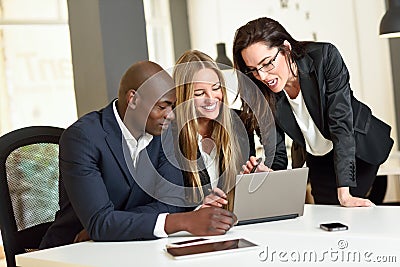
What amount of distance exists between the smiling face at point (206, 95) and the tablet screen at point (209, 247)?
0.68m

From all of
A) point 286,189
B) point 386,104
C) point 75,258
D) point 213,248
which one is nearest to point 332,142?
point 286,189

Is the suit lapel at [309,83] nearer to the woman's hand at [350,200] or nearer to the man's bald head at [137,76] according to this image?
the woman's hand at [350,200]

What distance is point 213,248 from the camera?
6.24 ft

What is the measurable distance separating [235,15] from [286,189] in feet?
14.1

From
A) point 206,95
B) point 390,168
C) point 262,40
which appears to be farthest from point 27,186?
point 390,168

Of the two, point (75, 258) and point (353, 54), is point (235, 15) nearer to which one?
point (353, 54)

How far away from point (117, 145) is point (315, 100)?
2.58 feet

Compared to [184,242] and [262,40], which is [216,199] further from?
[262,40]

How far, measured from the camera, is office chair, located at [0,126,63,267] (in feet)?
7.97

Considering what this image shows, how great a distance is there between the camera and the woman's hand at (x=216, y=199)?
2.38 metres

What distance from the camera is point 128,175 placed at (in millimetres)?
2279

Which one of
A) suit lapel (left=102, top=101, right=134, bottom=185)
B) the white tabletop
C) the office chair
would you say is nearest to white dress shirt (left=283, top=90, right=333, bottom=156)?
suit lapel (left=102, top=101, right=134, bottom=185)

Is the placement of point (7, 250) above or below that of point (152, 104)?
below

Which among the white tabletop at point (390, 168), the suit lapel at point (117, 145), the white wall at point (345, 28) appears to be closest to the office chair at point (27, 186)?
the suit lapel at point (117, 145)
